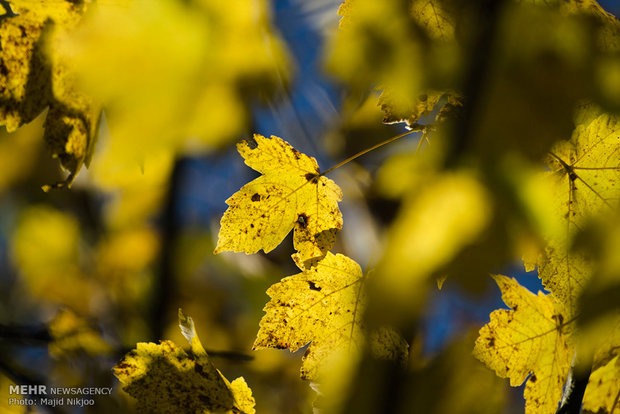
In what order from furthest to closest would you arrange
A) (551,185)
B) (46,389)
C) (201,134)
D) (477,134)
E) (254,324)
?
(254,324)
(201,134)
(46,389)
(477,134)
(551,185)

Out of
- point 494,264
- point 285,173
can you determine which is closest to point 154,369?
point 285,173

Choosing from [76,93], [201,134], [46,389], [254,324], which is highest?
[76,93]

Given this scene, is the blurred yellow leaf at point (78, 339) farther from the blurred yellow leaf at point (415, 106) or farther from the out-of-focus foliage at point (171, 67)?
the blurred yellow leaf at point (415, 106)

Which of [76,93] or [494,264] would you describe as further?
[494,264]

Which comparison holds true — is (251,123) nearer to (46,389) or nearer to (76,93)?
(76,93)

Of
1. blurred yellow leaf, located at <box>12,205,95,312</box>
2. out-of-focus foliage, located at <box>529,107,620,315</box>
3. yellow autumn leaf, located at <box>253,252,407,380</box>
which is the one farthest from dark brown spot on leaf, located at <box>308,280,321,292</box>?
blurred yellow leaf, located at <box>12,205,95,312</box>

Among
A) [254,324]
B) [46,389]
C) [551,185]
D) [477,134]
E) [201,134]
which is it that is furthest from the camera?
[254,324]

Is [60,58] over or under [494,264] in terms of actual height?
over
